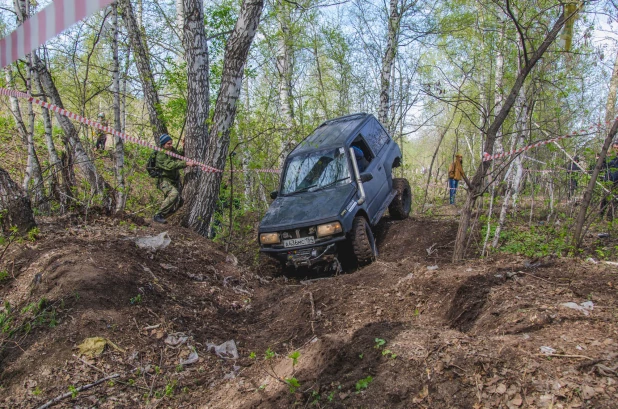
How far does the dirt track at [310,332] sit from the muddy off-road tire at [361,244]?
34.3 inches

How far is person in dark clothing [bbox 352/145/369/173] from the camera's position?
709 cm

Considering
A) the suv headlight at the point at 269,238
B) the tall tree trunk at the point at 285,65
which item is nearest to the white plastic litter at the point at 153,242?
the suv headlight at the point at 269,238

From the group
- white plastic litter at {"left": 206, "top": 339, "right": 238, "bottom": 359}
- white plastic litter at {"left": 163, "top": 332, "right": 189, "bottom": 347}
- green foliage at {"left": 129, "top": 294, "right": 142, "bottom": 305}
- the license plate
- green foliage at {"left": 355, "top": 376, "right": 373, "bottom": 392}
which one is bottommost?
white plastic litter at {"left": 206, "top": 339, "right": 238, "bottom": 359}

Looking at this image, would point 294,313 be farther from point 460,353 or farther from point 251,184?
point 251,184

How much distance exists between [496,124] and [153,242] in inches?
175

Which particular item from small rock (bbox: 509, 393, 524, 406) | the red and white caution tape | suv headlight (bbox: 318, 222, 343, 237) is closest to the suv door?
suv headlight (bbox: 318, 222, 343, 237)

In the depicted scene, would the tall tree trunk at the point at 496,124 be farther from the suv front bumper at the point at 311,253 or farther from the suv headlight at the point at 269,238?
the suv headlight at the point at 269,238

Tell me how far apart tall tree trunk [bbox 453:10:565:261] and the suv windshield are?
2.20 meters

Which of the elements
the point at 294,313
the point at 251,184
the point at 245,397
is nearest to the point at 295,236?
the point at 294,313

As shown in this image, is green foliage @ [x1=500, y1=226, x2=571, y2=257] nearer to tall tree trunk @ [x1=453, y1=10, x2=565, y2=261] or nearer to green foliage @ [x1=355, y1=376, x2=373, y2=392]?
tall tree trunk @ [x1=453, y1=10, x2=565, y2=261]

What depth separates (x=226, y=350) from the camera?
3711mm

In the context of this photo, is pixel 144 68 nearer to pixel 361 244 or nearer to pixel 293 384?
pixel 361 244

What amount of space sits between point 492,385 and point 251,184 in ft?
32.4

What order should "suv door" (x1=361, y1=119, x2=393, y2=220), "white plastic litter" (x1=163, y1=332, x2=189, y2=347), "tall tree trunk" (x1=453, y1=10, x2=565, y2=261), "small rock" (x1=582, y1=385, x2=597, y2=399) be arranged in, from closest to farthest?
"small rock" (x1=582, y1=385, x2=597, y2=399) < "white plastic litter" (x1=163, y1=332, x2=189, y2=347) < "tall tree trunk" (x1=453, y1=10, x2=565, y2=261) < "suv door" (x1=361, y1=119, x2=393, y2=220)
